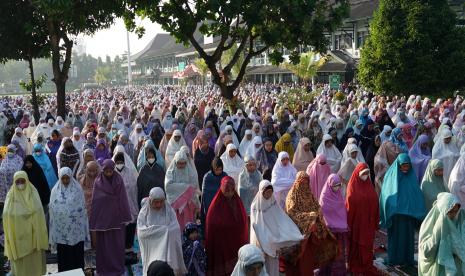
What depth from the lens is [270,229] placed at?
Answer: 5141 mm

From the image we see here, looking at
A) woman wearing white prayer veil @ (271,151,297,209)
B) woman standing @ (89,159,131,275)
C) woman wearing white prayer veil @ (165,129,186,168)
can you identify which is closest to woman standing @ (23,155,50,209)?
woman standing @ (89,159,131,275)

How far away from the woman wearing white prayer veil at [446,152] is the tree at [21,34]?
42.9ft

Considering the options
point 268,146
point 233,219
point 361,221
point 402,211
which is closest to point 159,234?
point 233,219

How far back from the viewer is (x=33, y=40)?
61.4ft

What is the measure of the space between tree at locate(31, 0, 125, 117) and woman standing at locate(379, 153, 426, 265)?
8311 mm

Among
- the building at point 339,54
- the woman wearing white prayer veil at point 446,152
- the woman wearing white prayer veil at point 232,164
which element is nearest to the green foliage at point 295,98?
the building at point 339,54

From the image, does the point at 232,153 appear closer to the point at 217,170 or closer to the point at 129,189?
the point at 217,170

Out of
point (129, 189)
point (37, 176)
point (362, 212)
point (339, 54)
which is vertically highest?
point (339, 54)

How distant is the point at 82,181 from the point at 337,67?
25.5m

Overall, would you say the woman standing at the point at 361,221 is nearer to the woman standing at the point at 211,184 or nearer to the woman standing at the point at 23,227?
the woman standing at the point at 211,184

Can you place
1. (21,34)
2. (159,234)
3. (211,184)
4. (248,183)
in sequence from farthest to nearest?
(21,34) → (248,183) → (211,184) → (159,234)

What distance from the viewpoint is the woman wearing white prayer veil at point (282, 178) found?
6875 millimetres

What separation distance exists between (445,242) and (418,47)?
1599cm

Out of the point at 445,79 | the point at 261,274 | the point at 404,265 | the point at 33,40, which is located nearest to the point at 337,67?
the point at 445,79
